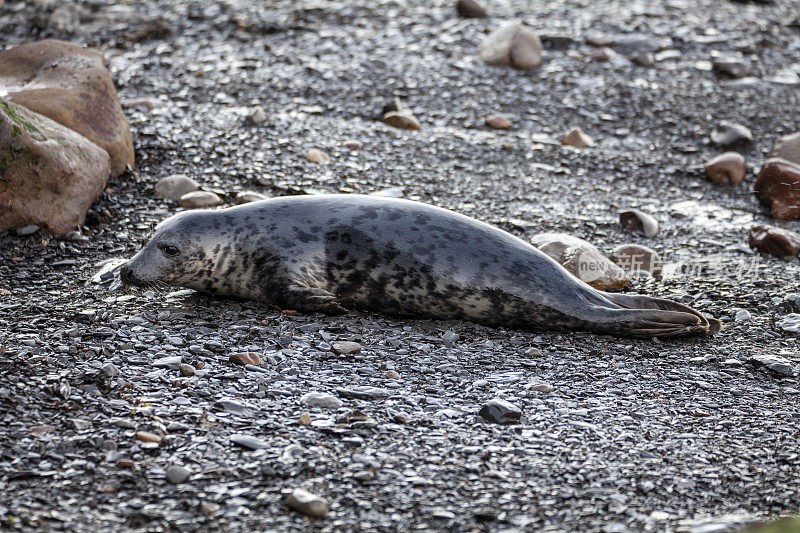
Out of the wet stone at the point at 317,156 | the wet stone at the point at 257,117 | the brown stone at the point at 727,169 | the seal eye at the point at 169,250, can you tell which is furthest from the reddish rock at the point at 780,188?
the seal eye at the point at 169,250

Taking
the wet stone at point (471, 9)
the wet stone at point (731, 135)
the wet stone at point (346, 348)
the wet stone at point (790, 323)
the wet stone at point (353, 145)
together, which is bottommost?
the wet stone at point (790, 323)

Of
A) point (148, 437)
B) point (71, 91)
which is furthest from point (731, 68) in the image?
point (148, 437)

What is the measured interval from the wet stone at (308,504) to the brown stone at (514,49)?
5906 millimetres

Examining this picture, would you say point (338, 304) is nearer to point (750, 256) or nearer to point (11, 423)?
point (11, 423)

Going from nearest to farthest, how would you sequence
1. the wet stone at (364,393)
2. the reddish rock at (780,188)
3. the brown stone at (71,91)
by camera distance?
1. the wet stone at (364,393)
2. the brown stone at (71,91)
3. the reddish rock at (780,188)

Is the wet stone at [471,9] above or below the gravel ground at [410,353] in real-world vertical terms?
above

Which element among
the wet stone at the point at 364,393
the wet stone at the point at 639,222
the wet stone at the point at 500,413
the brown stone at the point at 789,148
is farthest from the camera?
the brown stone at the point at 789,148

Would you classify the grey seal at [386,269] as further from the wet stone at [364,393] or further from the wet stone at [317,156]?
the wet stone at [317,156]

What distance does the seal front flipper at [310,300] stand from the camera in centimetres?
411

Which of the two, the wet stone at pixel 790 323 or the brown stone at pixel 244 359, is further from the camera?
the wet stone at pixel 790 323

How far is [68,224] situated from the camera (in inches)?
196

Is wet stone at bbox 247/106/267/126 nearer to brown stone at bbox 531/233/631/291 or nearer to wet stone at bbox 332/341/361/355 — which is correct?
brown stone at bbox 531/233/631/291

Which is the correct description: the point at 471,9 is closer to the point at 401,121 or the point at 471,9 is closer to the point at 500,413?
the point at 401,121

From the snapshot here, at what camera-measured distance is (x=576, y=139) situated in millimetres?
6824
